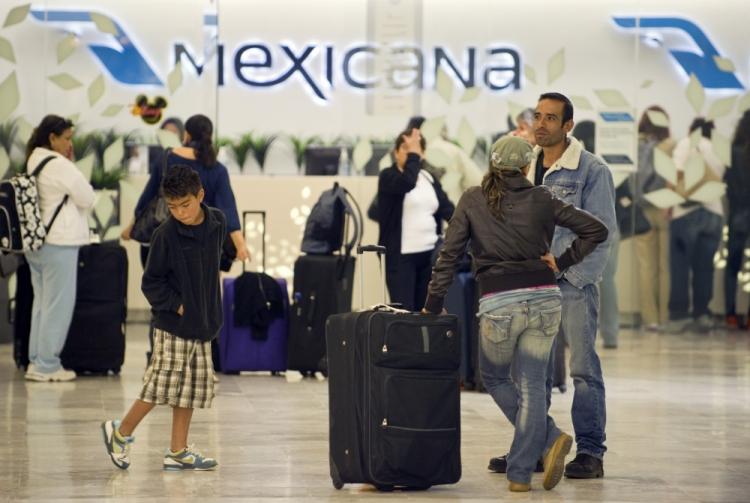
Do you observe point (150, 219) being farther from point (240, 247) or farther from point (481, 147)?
point (481, 147)

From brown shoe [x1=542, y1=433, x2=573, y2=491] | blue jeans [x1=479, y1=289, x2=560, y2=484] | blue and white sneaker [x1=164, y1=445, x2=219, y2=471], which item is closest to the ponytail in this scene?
blue jeans [x1=479, y1=289, x2=560, y2=484]

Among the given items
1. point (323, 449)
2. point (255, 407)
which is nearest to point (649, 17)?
point (255, 407)

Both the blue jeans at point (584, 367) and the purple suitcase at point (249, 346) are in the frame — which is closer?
the blue jeans at point (584, 367)

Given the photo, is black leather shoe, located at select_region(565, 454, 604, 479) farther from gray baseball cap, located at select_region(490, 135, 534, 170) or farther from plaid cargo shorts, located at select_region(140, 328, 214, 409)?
plaid cargo shorts, located at select_region(140, 328, 214, 409)

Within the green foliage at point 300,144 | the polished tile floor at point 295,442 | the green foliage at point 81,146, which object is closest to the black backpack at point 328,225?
the polished tile floor at point 295,442

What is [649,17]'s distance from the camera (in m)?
14.6

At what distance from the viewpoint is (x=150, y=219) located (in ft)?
31.1

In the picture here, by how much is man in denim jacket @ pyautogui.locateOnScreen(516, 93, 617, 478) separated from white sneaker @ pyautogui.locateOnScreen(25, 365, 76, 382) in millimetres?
4343

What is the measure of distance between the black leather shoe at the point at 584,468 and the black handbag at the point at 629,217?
806 cm

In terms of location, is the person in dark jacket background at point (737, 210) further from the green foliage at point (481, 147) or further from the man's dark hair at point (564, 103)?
the man's dark hair at point (564, 103)

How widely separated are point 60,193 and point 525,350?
176 inches

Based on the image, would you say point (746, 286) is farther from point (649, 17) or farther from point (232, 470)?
point (232, 470)

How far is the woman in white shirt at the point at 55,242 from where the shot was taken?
31.4ft

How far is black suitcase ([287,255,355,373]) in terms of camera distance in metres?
10.2
